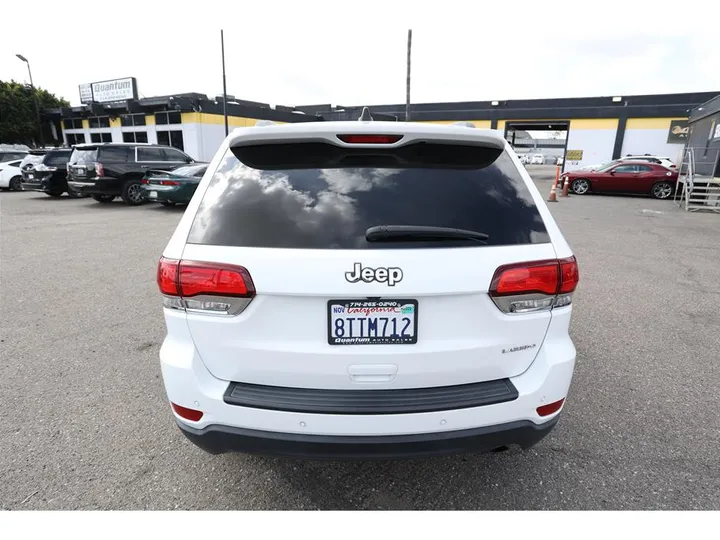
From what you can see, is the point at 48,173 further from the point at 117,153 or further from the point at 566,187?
the point at 566,187

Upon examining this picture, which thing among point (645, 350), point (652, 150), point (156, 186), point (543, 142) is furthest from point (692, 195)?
point (543, 142)

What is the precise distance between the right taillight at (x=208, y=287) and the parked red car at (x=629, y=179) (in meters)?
20.7

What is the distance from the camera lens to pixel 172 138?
1303 inches

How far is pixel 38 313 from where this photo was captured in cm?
482

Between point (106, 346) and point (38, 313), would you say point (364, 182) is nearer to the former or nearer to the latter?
point (106, 346)

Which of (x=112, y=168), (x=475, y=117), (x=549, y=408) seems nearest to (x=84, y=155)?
(x=112, y=168)

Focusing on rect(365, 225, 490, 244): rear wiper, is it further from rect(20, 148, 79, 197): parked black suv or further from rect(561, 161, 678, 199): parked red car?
rect(561, 161, 678, 199): parked red car

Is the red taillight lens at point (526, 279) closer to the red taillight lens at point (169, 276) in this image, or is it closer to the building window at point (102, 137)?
the red taillight lens at point (169, 276)

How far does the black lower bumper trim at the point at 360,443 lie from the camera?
181 cm

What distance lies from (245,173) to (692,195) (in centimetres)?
1856

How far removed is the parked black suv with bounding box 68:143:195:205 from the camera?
13.4 m

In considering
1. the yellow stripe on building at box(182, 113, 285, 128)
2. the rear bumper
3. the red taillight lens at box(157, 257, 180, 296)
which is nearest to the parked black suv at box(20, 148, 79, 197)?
the rear bumper

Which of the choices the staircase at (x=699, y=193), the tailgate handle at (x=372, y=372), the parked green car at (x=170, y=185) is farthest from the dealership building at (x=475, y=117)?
the tailgate handle at (x=372, y=372)

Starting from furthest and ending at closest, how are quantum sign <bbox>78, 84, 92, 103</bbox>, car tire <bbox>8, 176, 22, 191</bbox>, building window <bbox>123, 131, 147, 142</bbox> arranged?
quantum sign <bbox>78, 84, 92, 103</bbox>
building window <bbox>123, 131, 147, 142</bbox>
car tire <bbox>8, 176, 22, 191</bbox>
